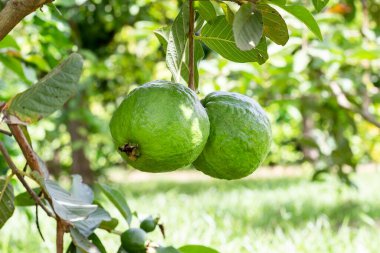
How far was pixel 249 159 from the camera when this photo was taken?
2.49 ft

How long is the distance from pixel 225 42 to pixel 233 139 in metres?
0.15

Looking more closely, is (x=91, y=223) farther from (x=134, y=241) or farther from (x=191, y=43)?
(x=191, y=43)

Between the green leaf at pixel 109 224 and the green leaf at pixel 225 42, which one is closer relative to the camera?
the green leaf at pixel 225 42

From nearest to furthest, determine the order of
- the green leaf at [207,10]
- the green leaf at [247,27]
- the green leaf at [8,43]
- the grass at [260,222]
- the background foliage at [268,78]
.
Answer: the green leaf at [247,27]
the green leaf at [207,10]
the green leaf at [8,43]
the background foliage at [268,78]
the grass at [260,222]

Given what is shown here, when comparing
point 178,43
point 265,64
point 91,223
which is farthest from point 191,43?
point 265,64

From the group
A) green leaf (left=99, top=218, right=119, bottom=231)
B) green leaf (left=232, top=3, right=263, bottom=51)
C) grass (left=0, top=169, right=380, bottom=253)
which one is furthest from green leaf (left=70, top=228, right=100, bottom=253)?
grass (left=0, top=169, right=380, bottom=253)

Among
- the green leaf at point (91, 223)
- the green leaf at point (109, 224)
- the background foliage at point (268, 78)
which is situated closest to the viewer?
the green leaf at point (91, 223)

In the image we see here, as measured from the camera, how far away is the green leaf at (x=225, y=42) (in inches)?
30.8

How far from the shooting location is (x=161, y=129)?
0.68m

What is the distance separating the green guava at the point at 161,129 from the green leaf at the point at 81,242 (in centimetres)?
22

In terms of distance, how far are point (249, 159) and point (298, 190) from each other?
472 centimetres

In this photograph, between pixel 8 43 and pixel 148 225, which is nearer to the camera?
pixel 148 225

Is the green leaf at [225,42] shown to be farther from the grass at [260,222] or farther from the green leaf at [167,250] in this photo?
the grass at [260,222]

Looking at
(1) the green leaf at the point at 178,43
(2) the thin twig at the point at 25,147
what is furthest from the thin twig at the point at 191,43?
(2) the thin twig at the point at 25,147
